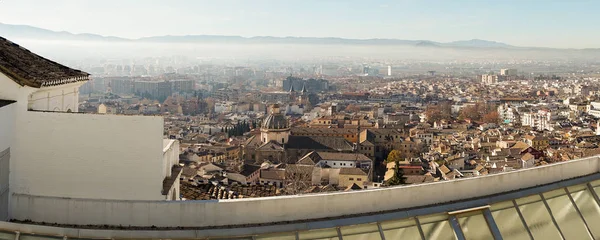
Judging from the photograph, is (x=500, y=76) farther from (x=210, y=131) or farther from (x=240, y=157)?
(x=240, y=157)

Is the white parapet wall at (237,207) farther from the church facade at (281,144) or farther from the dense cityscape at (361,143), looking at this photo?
the church facade at (281,144)

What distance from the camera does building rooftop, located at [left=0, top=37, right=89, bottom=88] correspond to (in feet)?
13.9

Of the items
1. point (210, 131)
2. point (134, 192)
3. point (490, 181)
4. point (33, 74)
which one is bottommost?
point (210, 131)

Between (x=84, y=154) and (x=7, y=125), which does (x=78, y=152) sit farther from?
(x=7, y=125)

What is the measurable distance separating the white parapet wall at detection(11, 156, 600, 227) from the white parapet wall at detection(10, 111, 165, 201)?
1.80ft

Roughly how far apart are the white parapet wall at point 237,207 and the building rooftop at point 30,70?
1030mm

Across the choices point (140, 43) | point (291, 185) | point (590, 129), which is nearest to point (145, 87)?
point (590, 129)

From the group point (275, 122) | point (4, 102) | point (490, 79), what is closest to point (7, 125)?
point (4, 102)

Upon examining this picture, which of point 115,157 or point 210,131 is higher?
point 115,157

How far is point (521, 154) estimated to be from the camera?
25.5 metres

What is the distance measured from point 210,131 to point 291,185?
2277 cm

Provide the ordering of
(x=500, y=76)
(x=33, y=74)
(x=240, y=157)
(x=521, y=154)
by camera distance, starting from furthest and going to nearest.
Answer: (x=500, y=76) → (x=240, y=157) → (x=521, y=154) → (x=33, y=74)

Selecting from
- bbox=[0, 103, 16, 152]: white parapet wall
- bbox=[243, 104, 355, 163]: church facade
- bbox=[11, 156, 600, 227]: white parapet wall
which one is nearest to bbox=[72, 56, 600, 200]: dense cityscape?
bbox=[243, 104, 355, 163]: church facade

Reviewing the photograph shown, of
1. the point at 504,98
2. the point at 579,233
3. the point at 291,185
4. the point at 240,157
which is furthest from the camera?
the point at 504,98
